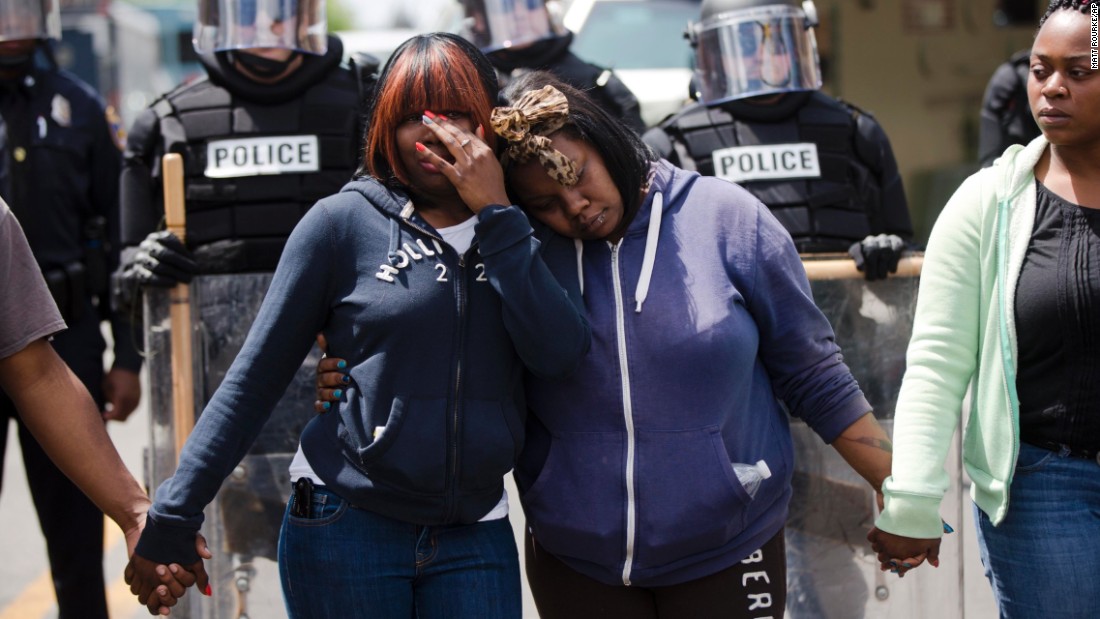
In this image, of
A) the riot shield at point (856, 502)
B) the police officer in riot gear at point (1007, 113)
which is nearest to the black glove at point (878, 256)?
the riot shield at point (856, 502)

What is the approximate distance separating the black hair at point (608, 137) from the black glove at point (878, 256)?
3.61 feet

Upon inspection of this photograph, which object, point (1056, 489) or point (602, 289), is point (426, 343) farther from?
point (1056, 489)

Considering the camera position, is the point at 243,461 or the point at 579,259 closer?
the point at 579,259

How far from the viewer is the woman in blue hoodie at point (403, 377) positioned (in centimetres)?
269

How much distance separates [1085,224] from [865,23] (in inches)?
399

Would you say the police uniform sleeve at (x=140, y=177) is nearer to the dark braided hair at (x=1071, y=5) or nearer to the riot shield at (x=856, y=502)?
the riot shield at (x=856, y=502)

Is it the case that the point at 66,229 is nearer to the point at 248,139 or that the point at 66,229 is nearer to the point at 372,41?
the point at 248,139

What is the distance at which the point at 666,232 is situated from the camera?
2.82 m

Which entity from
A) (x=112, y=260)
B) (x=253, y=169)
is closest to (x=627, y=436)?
(x=253, y=169)

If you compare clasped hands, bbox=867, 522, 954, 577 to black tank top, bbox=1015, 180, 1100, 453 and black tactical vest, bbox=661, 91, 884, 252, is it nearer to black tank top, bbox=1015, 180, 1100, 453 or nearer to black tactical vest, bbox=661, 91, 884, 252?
black tank top, bbox=1015, 180, 1100, 453

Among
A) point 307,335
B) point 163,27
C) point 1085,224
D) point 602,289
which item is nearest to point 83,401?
point 307,335

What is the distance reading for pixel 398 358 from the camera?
2695 mm

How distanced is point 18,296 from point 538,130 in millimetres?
1115

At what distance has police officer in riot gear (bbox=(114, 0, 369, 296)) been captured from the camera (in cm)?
407
